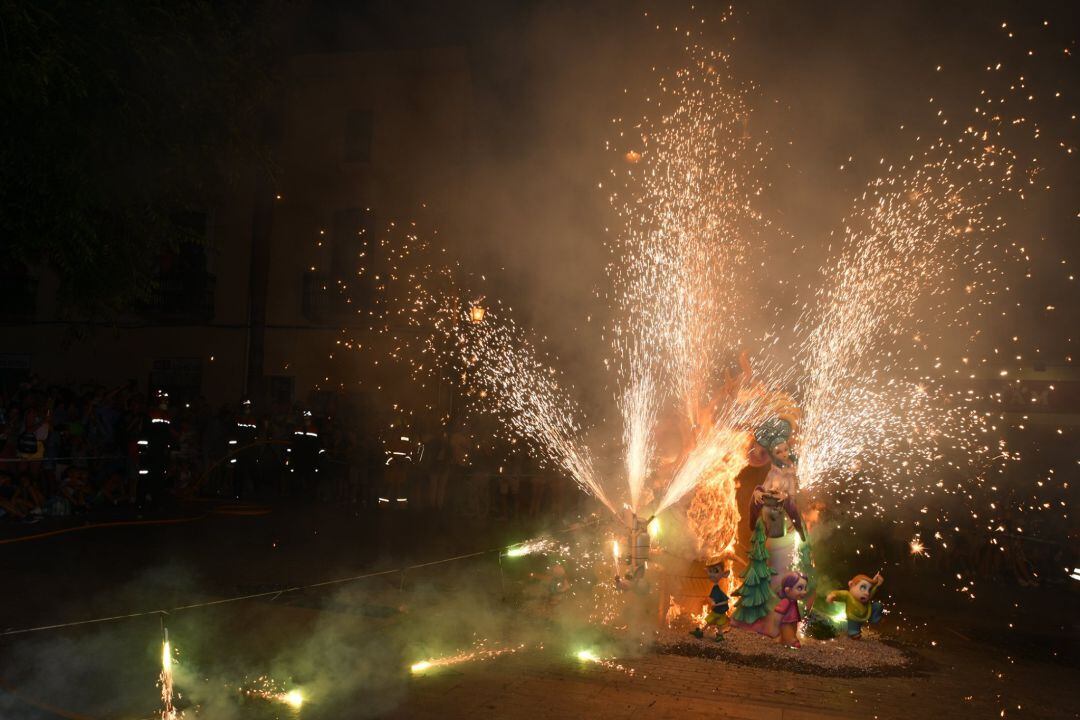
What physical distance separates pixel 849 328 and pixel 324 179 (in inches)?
565

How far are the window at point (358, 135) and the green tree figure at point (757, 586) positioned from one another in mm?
16121

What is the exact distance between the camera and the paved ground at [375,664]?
196 inches

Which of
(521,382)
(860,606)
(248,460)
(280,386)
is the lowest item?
A: (860,606)

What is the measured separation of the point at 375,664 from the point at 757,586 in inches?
123

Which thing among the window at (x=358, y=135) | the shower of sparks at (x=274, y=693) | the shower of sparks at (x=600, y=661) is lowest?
the shower of sparks at (x=600, y=661)

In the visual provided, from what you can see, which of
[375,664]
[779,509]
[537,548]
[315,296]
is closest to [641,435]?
[537,548]

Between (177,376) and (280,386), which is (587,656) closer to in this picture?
(280,386)

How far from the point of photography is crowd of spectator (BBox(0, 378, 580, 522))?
1180 centimetres

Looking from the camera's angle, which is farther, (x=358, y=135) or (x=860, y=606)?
(x=358, y=135)

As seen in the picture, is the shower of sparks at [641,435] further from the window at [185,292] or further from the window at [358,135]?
the window at [185,292]

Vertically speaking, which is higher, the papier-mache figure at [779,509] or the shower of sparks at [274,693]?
the papier-mache figure at [779,509]

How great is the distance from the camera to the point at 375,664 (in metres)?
5.67

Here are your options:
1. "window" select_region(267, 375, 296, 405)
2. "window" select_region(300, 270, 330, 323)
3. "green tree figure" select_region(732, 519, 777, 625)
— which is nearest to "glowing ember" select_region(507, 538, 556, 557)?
"green tree figure" select_region(732, 519, 777, 625)

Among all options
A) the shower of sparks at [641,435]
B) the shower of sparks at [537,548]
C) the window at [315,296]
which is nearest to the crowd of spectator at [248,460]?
the shower of sparks at [641,435]
